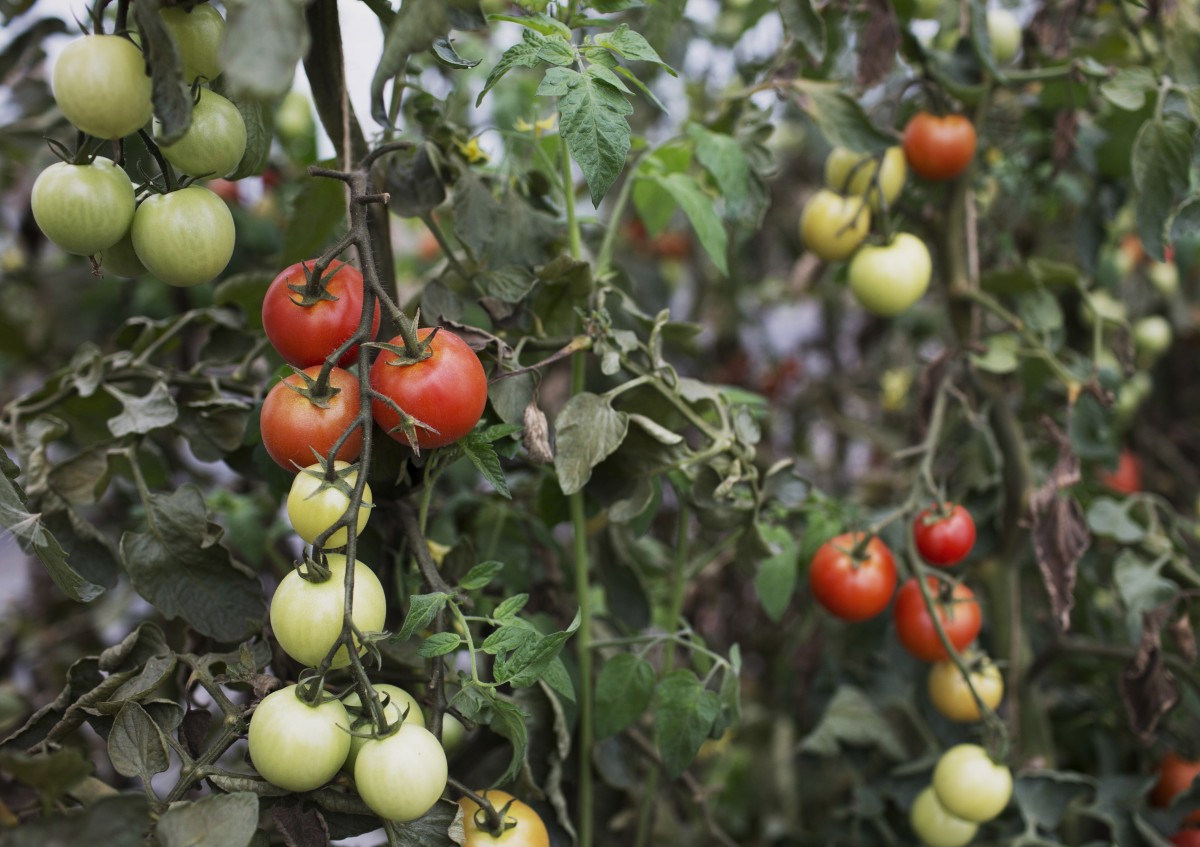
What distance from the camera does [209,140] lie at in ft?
1.50

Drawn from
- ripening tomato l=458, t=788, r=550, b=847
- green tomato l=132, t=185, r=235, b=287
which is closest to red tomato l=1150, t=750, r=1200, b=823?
ripening tomato l=458, t=788, r=550, b=847

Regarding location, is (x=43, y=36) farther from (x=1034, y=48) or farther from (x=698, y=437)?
(x=1034, y=48)

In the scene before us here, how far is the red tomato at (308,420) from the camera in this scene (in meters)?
0.47

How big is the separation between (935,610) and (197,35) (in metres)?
0.68

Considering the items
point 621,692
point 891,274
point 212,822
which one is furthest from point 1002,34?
point 212,822

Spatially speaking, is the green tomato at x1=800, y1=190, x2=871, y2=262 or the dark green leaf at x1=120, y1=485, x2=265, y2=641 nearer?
the dark green leaf at x1=120, y1=485, x2=265, y2=641

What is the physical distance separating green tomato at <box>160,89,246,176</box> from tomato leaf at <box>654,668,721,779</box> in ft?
1.41

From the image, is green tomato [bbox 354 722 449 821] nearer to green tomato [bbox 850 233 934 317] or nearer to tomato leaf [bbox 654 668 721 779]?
tomato leaf [bbox 654 668 721 779]

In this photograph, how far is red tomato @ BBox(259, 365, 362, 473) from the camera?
47 cm

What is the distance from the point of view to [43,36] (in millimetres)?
967

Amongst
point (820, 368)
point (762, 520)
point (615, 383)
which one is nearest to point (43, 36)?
point (615, 383)

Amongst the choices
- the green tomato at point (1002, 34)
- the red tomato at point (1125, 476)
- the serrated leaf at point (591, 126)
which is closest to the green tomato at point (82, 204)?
the serrated leaf at point (591, 126)

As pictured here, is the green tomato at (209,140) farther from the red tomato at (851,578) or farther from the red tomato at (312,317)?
the red tomato at (851,578)

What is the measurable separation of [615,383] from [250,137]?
30 cm
